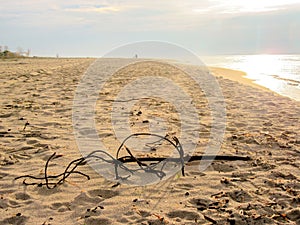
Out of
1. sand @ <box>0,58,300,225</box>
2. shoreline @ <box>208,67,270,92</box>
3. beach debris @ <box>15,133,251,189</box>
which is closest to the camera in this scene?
sand @ <box>0,58,300,225</box>

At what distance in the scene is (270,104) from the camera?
30.0ft

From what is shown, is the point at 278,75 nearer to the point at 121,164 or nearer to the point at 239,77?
the point at 239,77

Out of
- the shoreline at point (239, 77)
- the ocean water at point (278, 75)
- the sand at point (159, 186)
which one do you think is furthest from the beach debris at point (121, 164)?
the shoreline at point (239, 77)

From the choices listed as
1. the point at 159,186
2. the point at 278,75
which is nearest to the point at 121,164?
the point at 159,186

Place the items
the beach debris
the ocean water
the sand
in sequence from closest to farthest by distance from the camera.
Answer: the sand → the beach debris → the ocean water

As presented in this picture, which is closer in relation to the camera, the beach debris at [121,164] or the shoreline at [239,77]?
the beach debris at [121,164]

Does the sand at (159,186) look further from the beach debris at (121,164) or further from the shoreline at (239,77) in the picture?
the shoreline at (239,77)

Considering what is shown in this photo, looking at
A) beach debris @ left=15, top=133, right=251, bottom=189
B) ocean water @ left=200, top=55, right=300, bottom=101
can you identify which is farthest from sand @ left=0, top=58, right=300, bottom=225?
ocean water @ left=200, top=55, right=300, bottom=101

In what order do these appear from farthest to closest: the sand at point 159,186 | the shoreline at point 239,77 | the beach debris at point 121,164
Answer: the shoreline at point 239,77, the beach debris at point 121,164, the sand at point 159,186

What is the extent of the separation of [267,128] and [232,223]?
362 centimetres

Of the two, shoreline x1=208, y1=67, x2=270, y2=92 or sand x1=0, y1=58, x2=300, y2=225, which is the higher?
shoreline x1=208, y1=67, x2=270, y2=92

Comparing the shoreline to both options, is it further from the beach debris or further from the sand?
the beach debris

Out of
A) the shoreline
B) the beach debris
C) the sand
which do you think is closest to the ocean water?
the shoreline

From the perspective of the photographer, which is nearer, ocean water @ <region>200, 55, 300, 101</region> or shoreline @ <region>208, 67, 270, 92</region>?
ocean water @ <region>200, 55, 300, 101</region>
